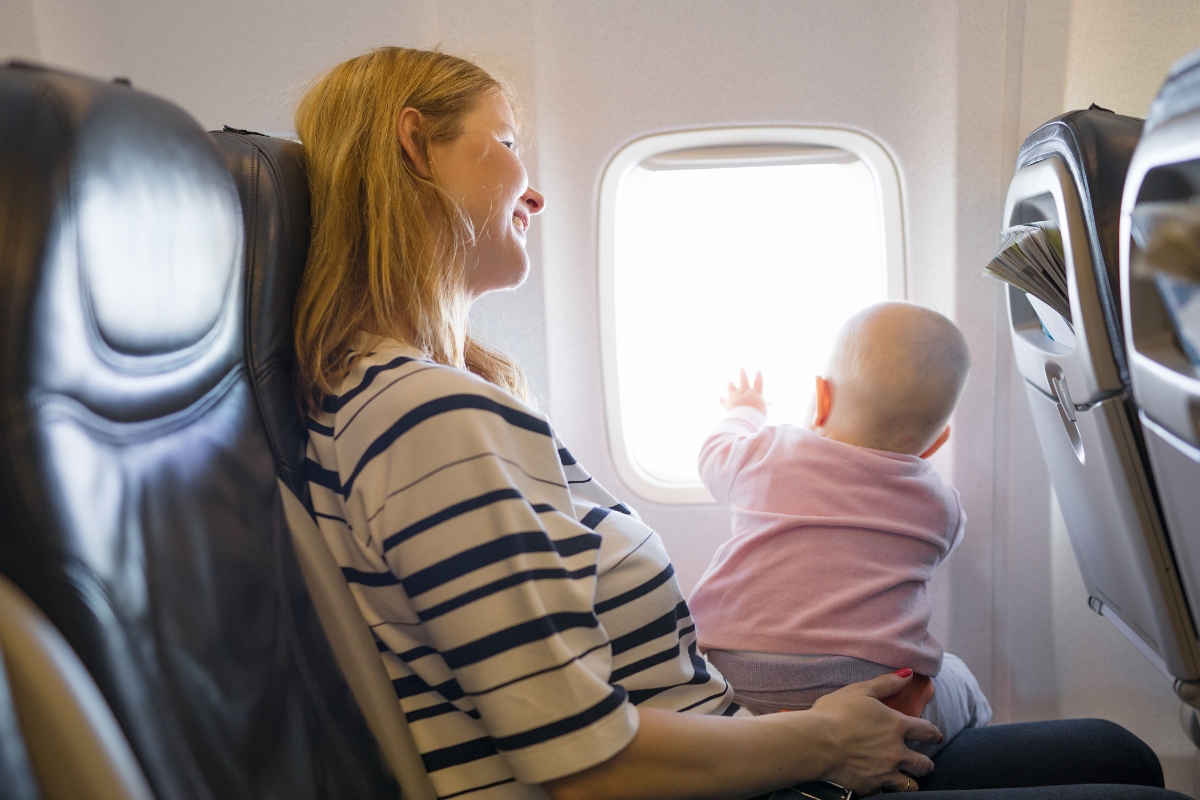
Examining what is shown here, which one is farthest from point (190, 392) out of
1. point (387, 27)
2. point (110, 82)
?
point (387, 27)

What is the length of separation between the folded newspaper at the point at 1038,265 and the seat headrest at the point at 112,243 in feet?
3.80

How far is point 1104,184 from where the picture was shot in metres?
1.16

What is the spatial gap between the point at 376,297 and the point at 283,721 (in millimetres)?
477

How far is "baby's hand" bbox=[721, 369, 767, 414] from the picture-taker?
6.14 feet

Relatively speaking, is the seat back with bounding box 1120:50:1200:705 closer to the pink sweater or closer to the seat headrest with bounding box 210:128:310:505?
the pink sweater

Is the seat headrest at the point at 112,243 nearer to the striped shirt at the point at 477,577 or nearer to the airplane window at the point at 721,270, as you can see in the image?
the striped shirt at the point at 477,577

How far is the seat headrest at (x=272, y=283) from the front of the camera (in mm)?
900

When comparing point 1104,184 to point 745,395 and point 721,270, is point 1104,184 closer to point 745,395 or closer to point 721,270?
point 745,395

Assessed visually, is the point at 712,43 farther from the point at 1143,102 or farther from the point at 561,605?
the point at 561,605

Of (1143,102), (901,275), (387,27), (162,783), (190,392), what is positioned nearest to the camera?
(162,783)

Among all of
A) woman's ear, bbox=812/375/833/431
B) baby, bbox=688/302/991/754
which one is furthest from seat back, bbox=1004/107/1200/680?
woman's ear, bbox=812/375/833/431

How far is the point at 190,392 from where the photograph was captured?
2.52ft

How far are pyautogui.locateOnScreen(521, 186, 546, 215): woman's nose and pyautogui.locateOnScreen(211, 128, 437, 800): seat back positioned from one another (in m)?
0.43

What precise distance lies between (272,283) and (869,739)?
0.92 metres
